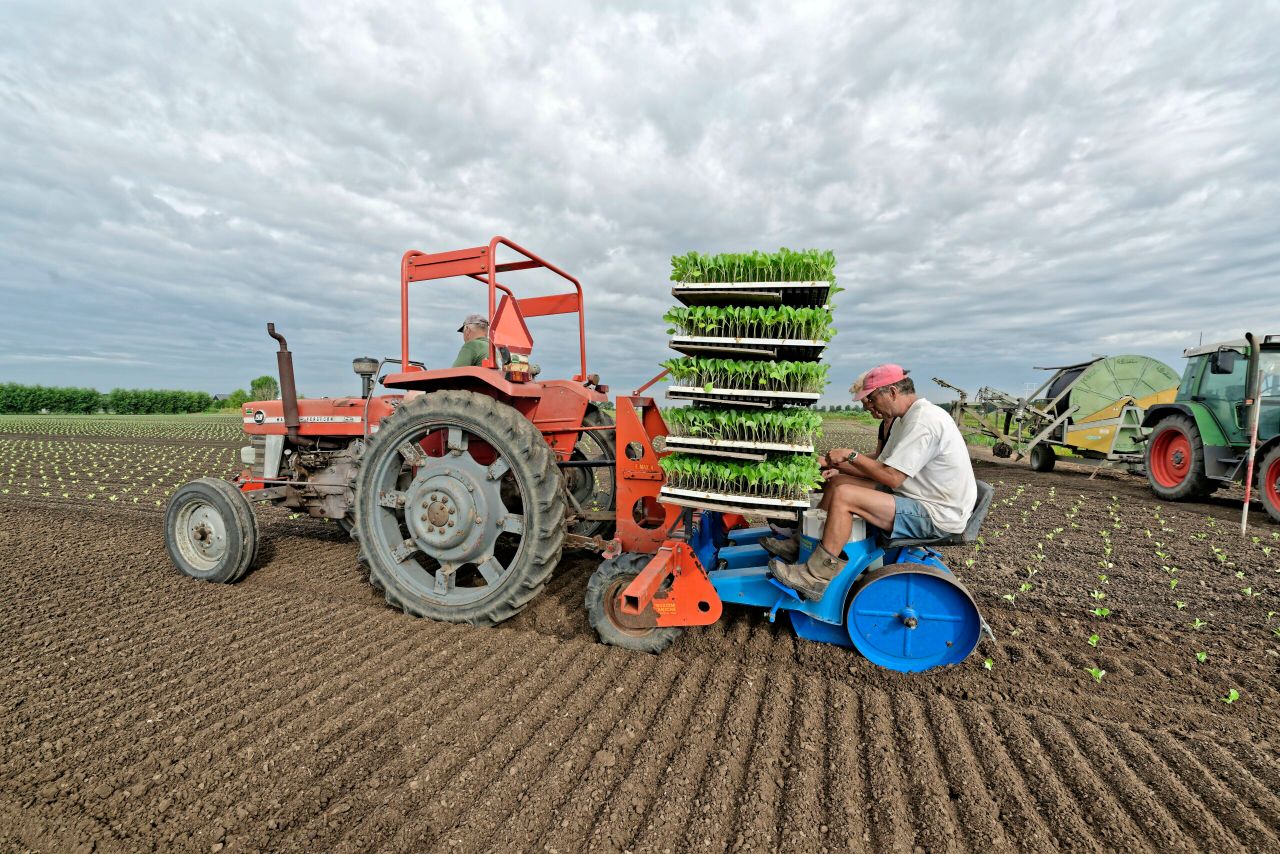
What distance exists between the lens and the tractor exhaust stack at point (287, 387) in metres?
4.31

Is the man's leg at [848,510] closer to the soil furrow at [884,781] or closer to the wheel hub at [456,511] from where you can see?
the soil furrow at [884,781]

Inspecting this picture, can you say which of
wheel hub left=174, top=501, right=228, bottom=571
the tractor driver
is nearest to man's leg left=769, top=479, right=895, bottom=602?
the tractor driver

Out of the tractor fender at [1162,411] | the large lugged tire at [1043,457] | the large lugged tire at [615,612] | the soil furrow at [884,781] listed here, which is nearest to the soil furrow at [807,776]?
the soil furrow at [884,781]

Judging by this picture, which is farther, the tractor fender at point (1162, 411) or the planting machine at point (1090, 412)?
the planting machine at point (1090, 412)

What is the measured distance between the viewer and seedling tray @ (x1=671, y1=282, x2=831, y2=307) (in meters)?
2.64

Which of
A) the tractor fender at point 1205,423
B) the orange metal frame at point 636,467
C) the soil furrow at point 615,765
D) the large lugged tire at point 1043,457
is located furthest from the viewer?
the large lugged tire at point 1043,457

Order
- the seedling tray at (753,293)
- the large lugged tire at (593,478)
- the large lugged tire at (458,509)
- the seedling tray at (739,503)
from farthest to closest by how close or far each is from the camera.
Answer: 1. the large lugged tire at (593,478)
2. the large lugged tire at (458,509)
3. the seedling tray at (739,503)
4. the seedling tray at (753,293)

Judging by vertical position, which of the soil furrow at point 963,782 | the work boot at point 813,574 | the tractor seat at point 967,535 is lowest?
the soil furrow at point 963,782

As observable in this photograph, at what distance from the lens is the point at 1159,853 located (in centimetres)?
184

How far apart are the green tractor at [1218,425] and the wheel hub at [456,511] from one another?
8374 mm

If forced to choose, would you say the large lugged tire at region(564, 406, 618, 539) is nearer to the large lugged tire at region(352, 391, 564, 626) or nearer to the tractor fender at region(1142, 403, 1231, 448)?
the large lugged tire at region(352, 391, 564, 626)

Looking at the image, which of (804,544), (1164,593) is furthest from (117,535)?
(1164,593)

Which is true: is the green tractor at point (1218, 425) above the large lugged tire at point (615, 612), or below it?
above

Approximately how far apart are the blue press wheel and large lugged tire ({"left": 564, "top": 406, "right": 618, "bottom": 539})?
2.12m
